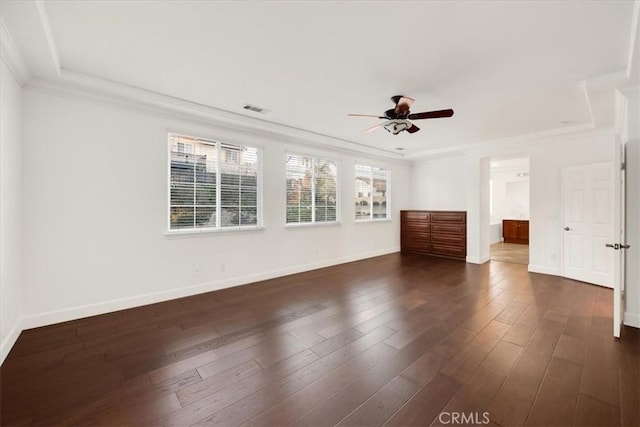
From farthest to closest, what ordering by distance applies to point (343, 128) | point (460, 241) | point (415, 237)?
point (415, 237), point (460, 241), point (343, 128)

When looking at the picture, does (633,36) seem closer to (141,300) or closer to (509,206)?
(141,300)

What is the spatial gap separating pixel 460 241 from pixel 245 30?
6.41 m

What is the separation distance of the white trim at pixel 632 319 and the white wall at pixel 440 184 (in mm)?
3970

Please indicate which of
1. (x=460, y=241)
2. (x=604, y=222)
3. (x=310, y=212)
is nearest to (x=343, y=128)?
(x=310, y=212)

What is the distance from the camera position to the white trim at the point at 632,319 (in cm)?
295

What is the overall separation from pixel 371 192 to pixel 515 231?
6.00m

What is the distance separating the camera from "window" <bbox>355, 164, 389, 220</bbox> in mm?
6832

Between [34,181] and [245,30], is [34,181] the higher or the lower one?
the lower one

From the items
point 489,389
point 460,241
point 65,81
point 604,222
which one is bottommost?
point 489,389

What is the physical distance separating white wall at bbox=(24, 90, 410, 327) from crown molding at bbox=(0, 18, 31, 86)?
300 mm

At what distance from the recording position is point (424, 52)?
253 centimetres

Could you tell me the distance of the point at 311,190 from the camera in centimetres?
573

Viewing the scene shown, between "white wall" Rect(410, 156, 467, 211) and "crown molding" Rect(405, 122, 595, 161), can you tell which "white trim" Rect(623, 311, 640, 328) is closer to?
Result: "crown molding" Rect(405, 122, 595, 161)

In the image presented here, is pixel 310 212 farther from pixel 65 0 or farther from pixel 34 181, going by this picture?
pixel 65 0
